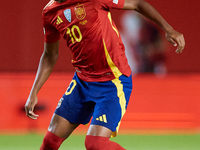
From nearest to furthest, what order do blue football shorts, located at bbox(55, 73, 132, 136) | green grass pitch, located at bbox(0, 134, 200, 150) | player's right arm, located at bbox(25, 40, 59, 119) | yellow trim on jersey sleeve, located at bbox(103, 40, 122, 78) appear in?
blue football shorts, located at bbox(55, 73, 132, 136) → yellow trim on jersey sleeve, located at bbox(103, 40, 122, 78) → player's right arm, located at bbox(25, 40, 59, 119) → green grass pitch, located at bbox(0, 134, 200, 150)

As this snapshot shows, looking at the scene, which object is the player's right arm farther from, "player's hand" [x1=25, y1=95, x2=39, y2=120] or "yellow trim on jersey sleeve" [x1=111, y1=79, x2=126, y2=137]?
"yellow trim on jersey sleeve" [x1=111, y1=79, x2=126, y2=137]

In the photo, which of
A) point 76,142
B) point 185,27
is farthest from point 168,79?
point 76,142

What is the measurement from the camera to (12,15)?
746 centimetres

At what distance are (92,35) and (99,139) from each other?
2.91 feet

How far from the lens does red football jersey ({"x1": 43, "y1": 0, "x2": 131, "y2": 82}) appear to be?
11.6 feet

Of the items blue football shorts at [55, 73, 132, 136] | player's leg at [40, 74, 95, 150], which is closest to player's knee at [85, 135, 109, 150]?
blue football shorts at [55, 73, 132, 136]

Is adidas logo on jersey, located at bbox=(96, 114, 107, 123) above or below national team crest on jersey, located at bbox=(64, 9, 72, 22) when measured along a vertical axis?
below

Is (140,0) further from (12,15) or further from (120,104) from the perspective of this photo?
(12,15)

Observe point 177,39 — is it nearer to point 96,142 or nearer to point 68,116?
point 96,142

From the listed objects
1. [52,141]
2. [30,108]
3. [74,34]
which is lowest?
[52,141]

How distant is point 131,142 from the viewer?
6.07 metres

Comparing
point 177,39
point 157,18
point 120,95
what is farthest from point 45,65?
point 177,39

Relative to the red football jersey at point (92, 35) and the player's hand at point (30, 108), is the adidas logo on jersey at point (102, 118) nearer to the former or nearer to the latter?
the red football jersey at point (92, 35)

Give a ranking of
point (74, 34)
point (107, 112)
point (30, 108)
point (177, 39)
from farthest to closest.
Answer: point (30, 108) < point (74, 34) < point (107, 112) < point (177, 39)
